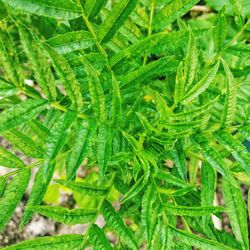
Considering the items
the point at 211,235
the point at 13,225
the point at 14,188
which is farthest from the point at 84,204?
the point at 14,188

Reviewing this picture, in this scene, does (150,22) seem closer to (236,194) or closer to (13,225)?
(236,194)

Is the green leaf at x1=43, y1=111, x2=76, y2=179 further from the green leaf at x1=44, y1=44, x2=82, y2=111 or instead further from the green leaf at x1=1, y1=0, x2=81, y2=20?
the green leaf at x1=1, y1=0, x2=81, y2=20

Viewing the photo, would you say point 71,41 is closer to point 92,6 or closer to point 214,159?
point 92,6

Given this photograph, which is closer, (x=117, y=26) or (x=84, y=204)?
(x=117, y=26)

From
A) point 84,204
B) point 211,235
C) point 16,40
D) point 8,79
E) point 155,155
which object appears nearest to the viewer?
point 8,79

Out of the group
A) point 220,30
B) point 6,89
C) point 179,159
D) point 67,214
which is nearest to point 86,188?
point 67,214

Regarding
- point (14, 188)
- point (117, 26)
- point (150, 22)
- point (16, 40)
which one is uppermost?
point (16, 40)

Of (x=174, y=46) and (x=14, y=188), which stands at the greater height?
(x=174, y=46)
